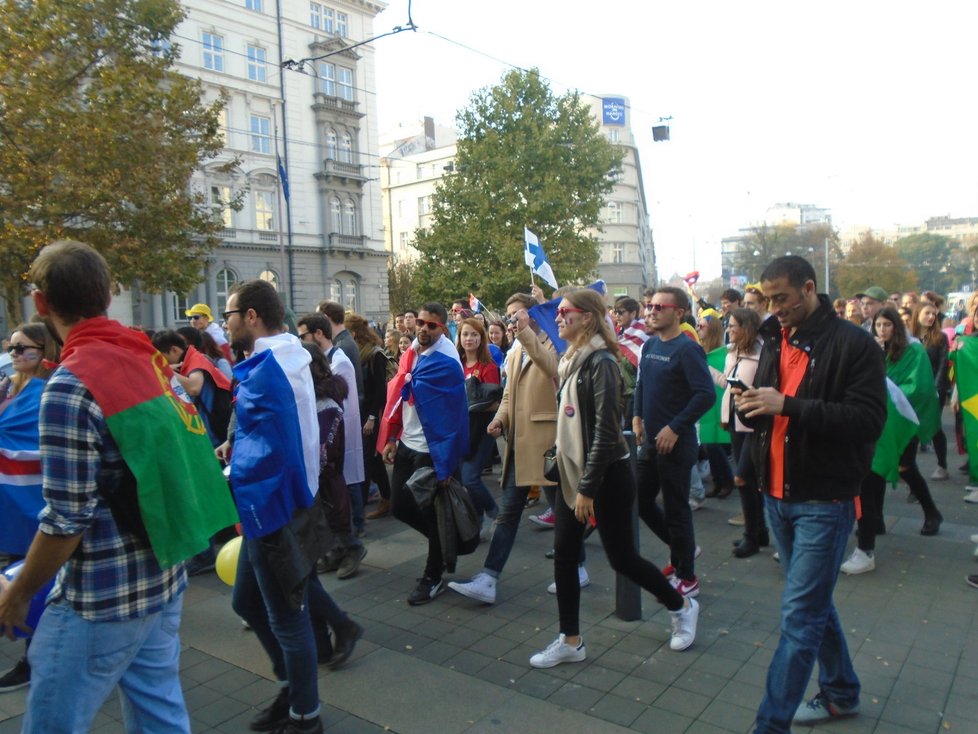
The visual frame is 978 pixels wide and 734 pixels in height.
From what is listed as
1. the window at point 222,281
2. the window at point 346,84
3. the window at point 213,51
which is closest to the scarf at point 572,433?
the window at point 222,281

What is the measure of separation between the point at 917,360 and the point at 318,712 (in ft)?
17.9

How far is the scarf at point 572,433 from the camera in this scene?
4008 millimetres

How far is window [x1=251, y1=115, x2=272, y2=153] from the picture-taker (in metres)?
40.7

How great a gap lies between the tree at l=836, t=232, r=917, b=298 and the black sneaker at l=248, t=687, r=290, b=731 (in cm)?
6140

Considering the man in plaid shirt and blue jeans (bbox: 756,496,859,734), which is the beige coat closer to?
blue jeans (bbox: 756,496,859,734)

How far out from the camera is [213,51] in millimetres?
38625

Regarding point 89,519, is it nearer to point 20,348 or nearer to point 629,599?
point 20,348

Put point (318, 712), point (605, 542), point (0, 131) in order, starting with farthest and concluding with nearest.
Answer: point (0, 131)
point (605, 542)
point (318, 712)

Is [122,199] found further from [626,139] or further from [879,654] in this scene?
[626,139]

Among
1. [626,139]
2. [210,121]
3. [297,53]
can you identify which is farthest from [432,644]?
[626,139]

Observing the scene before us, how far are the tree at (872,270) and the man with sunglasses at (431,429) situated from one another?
59.4 meters

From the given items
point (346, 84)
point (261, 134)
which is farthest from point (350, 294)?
point (346, 84)

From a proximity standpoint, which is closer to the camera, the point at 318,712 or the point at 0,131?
the point at 318,712

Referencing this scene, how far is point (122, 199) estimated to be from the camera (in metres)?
18.5
